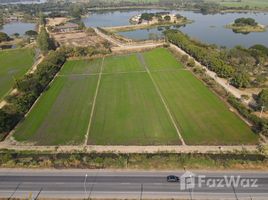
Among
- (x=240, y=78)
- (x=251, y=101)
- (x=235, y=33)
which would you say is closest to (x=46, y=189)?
(x=251, y=101)

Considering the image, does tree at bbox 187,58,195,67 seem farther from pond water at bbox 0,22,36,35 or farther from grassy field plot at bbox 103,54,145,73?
pond water at bbox 0,22,36,35

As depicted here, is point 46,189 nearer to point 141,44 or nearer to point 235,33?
point 141,44

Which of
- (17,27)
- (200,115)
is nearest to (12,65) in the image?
(200,115)

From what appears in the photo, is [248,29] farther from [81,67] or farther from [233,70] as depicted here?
[81,67]

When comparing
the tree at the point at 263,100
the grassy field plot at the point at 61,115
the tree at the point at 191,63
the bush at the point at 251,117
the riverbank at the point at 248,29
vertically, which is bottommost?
the riverbank at the point at 248,29

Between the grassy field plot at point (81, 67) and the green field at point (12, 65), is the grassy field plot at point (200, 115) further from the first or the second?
the green field at point (12, 65)

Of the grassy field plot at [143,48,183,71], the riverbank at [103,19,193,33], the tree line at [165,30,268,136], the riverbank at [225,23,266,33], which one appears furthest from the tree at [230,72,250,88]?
the riverbank at [103,19,193,33]

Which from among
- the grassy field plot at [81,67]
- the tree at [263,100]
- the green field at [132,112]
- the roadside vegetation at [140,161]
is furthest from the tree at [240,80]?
the grassy field plot at [81,67]
